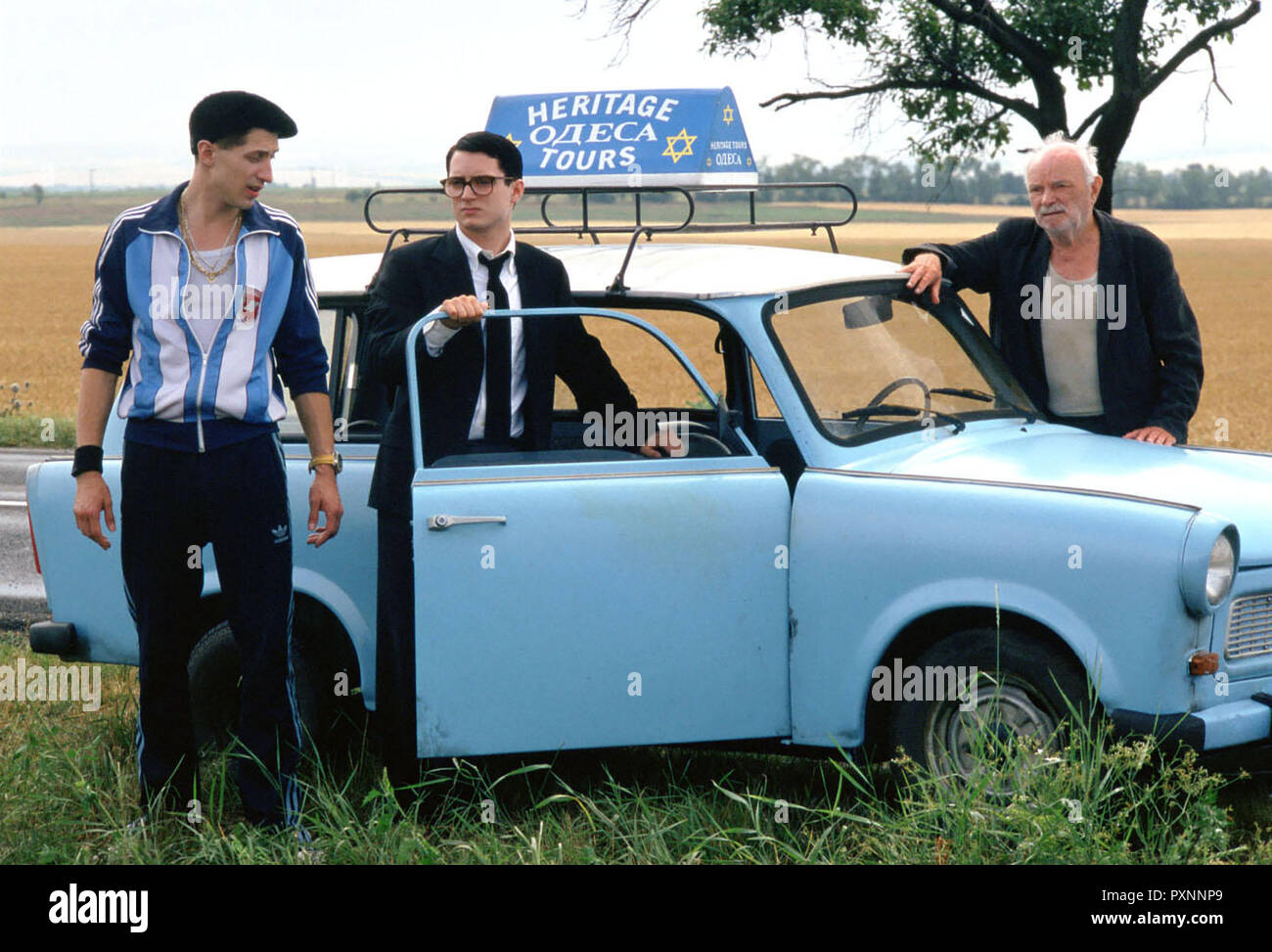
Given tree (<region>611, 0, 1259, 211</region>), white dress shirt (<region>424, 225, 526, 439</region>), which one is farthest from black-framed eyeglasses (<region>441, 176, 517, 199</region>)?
tree (<region>611, 0, 1259, 211</region>)

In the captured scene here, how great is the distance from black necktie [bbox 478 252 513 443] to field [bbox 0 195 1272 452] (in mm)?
3767

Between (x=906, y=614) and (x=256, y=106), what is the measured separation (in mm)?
2300

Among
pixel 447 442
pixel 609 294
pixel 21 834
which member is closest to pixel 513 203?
pixel 609 294

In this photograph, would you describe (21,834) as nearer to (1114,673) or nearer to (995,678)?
(995,678)

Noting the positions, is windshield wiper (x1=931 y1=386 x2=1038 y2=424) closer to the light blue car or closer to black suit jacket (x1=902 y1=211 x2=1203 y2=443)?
the light blue car

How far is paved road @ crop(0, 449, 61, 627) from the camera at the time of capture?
8.66 m

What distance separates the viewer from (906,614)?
4.34 metres

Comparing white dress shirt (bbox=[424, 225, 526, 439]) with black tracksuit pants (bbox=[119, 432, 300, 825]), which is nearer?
black tracksuit pants (bbox=[119, 432, 300, 825])

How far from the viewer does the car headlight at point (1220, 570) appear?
411cm

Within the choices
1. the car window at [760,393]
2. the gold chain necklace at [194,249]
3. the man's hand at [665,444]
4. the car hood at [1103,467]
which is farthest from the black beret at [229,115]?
the car hood at [1103,467]

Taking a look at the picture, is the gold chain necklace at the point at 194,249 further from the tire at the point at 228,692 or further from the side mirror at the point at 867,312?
the side mirror at the point at 867,312

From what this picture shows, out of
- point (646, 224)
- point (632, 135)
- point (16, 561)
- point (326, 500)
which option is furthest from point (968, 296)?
point (326, 500)

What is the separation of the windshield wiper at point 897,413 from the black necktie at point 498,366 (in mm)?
1054

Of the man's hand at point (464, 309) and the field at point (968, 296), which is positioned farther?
the field at point (968, 296)
